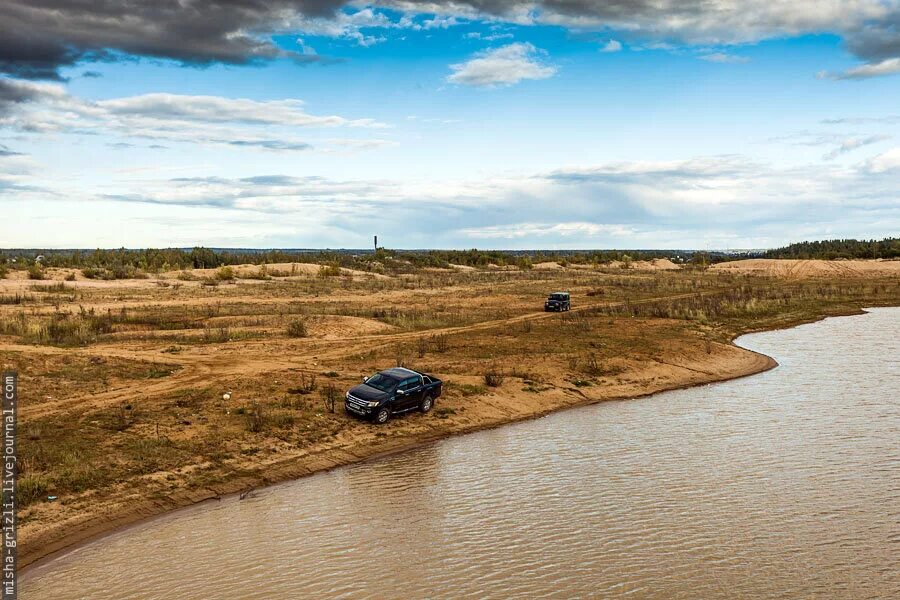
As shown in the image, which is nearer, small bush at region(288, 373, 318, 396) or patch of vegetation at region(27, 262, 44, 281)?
small bush at region(288, 373, 318, 396)

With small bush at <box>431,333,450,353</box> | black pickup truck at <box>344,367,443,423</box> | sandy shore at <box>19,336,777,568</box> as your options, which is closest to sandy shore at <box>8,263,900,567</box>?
sandy shore at <box>19,336,777,568</box>

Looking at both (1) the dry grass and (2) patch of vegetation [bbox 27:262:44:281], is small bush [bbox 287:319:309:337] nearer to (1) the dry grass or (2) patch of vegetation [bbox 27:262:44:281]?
(1) the dry grass

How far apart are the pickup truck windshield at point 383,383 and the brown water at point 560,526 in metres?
3.15

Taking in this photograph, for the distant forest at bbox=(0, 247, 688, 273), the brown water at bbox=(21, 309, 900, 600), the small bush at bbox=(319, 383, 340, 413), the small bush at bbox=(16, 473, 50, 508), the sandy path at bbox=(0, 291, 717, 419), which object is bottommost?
the brown water at bbox=(21, 309, 900, 600)

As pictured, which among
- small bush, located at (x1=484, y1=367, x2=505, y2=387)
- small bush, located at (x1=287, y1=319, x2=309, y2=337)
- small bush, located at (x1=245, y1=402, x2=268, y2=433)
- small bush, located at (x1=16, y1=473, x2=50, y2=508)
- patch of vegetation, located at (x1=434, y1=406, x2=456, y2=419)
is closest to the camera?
small bush, located at (x1=16, y1=473, x2=50, y2=508)

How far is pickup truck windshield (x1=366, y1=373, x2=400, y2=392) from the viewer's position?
25933mm

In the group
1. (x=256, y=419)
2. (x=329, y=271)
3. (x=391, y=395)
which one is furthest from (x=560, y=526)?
(x=329, y=271)

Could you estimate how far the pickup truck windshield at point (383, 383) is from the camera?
85.1 feet

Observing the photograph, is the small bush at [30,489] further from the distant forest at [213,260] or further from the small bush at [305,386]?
the distant forest at [213,260]

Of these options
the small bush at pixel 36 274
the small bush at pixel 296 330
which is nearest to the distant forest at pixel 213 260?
the small bush at pixel 36 274

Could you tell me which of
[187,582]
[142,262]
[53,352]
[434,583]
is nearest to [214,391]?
[53,352]

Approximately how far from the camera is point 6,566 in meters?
15.0

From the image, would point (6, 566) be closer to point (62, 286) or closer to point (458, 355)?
point (458, 355)

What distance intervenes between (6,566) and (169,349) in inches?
854
